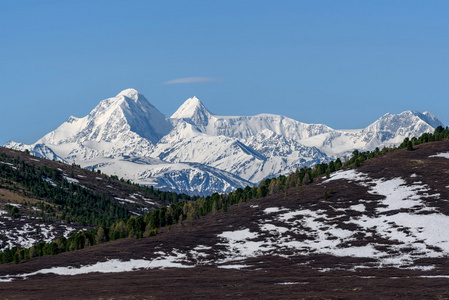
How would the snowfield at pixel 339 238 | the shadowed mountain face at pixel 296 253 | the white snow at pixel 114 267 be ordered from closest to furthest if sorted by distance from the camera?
the shadowed mountain face at pixel 296 253 < the white snow at pixel 114 267 < the snowfield at pixel 339 238

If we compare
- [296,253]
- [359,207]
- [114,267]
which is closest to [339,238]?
[296,253]

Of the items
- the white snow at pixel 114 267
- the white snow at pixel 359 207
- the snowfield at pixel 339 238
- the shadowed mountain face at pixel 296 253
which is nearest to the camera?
the shadowed mountain face at pixel 296 253

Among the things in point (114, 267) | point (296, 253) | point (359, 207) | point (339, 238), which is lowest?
point (296, 253)

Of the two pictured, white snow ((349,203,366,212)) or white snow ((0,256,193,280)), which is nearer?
white snow ((0,256,193,280))

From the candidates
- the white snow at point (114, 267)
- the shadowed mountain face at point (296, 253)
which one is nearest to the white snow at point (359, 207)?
the shadowed mountain face at point (296, 253)

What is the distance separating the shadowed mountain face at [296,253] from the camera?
94688 mm

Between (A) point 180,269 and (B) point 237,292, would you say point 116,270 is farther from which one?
(B) point 237,292

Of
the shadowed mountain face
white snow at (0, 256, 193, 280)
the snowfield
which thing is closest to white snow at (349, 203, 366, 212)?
the snowfield

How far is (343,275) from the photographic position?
354 ft

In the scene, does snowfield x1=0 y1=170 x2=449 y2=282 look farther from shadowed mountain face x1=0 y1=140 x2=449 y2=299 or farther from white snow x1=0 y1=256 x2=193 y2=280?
shadowed mountain face x1=0 y1=140 x2=449 y2=299

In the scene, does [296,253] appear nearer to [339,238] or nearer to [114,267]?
[339,238]

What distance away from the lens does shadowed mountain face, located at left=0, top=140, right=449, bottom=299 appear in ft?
311

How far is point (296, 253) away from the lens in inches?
5404

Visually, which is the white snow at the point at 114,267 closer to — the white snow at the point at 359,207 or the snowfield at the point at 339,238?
the snowfield at the point at 339,238
